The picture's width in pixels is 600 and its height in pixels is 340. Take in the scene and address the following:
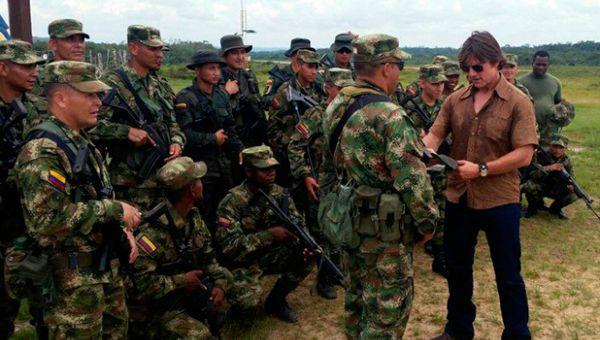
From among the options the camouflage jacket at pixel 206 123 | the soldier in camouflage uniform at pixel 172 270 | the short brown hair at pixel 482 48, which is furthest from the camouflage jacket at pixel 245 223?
the short brown hair at pixel 482 48

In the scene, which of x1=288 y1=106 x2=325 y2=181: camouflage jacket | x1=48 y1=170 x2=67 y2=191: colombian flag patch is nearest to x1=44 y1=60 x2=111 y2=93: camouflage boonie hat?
x1=48 y1=170 x2=67 y2=191: colombian flag patch

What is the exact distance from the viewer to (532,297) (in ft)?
17.0

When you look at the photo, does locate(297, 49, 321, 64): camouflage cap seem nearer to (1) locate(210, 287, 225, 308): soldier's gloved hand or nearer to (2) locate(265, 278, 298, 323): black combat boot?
(2) locate(265, 278, 298, 323): black combat boot

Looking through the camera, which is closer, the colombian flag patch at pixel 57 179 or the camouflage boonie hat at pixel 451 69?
the colombian flag patch at pixel 57 179

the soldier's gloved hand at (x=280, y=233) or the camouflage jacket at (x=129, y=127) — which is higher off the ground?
the camouflage jacket at (x=129, y=127)

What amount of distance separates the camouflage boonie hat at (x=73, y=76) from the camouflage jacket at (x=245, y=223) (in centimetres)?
198

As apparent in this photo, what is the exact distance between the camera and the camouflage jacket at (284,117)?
20.1 ft

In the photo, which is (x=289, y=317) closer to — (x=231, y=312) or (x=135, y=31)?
(x=231, y=312)

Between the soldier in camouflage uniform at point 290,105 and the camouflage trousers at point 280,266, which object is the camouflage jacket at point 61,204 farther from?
the soldier in camouflage uniform at point 290,105

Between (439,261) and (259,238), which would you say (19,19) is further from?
(439,261)

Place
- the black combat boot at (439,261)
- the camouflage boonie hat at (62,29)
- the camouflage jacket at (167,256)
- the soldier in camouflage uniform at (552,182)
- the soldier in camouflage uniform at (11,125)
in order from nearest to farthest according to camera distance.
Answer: the soldier in camouflage uniform at (11,125) → the camouflage jacket at (167,256) → the camouflage boonie hat at (62,29) → the black combat boot at (439,261) → the soldier in camouflage uniform at (552,182)

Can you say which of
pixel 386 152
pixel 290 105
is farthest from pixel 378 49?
pixel 290 105

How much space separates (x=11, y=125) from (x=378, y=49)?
2.69 meters

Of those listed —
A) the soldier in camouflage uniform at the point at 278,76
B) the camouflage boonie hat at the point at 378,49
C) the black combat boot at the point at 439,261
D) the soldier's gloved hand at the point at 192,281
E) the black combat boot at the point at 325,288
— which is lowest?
the black combat boot at the point at 325,288
